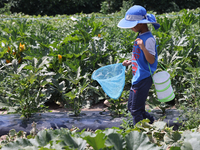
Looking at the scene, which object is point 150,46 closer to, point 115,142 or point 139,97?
point 139,97

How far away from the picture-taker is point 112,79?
2.72 m

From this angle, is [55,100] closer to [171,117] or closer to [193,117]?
[171,117]

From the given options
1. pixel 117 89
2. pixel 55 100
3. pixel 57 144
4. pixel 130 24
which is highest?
pixel 130 24

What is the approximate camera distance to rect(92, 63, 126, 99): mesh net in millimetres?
2668

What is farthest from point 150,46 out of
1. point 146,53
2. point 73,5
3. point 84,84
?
point 73,5

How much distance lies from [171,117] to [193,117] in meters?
0.53

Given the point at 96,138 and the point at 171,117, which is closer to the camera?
the point at 96,138

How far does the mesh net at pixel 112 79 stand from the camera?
267 centimetres

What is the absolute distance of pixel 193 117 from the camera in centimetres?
247

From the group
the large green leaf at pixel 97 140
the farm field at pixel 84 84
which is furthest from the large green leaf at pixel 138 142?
the large green leaf at pixel 97 140

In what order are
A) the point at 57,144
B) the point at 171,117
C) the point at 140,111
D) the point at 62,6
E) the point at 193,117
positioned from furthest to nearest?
the point at 62,6, the point at 171,117, the point at 140,111, the point at 193,117, the point at 57,144

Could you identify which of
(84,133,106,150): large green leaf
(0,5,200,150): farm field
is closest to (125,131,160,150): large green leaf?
(0,5,200,150): farm field

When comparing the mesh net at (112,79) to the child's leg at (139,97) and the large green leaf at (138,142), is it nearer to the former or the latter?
the child's leg at (139,97)

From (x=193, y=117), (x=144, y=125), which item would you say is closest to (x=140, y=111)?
(x=193, y=117)
